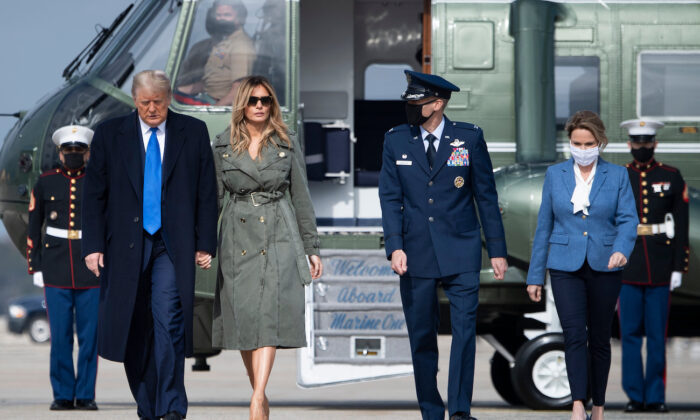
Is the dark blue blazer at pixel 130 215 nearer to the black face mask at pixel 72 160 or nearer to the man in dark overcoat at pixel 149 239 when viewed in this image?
the man in dark overcoat at pixel 149 239

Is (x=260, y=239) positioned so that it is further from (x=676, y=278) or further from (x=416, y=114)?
(x=676, y=278)

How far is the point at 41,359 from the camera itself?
2030 cm

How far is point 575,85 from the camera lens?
912 cm

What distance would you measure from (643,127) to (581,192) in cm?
243

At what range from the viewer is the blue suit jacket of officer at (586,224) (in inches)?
248

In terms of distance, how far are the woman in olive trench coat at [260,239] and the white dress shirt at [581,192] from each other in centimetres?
133

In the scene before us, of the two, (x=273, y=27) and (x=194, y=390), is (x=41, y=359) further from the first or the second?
(x=273, y=27)

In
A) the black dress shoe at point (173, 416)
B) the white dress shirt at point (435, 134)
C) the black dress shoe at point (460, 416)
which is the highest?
the white dress shirt at point (435, 134)

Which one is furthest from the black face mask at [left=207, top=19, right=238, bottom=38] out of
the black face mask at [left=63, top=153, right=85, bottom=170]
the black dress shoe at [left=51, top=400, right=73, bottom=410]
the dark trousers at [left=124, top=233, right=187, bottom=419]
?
the dark trousers at [left=124, top=233, right=187, bottom=419]

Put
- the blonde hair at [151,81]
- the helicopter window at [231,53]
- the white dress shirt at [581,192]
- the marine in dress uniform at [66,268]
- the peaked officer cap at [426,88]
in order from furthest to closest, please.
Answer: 1. the helicopter window at [231,53]
2. the marine in dress uniform at [66,268]
3. the white dress shirt at [581,192]
4. the peaked officer cap at [426,88]
5. the blonde hair at [151,81]

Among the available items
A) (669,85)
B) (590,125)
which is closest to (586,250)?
(590,125)

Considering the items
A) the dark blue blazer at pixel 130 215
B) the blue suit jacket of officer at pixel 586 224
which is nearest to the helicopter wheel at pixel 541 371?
the blue suit jacket of officer at pixel 586 224

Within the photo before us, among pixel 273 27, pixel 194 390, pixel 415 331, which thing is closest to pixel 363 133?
pixel 273 27

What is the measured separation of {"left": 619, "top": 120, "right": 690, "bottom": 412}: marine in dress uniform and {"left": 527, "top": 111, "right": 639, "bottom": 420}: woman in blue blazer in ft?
7.30
